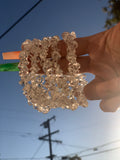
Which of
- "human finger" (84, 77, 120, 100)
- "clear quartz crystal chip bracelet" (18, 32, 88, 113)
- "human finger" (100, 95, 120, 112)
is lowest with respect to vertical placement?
"human finger" (100, 95, 120, 112)

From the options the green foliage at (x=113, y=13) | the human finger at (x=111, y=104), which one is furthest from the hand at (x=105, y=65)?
the green foliage at (x=113, y=13)

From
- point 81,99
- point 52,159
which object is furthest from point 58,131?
point 81,99

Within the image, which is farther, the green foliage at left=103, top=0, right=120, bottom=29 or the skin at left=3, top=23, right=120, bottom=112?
the green foliage at left=103, top=0, right=120, bottom=29

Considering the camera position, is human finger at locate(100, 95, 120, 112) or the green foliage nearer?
human finger at locate(100, 95, 120, 112)

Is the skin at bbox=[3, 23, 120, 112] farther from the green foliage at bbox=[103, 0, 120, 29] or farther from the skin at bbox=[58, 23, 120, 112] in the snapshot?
the green foliage at bbox=[103, 0, 120, 29]

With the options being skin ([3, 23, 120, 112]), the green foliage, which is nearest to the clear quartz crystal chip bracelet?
skin ([3, 23, 120, 112])

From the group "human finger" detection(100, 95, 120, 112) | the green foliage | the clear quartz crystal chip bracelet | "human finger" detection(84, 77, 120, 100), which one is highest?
the green foliage

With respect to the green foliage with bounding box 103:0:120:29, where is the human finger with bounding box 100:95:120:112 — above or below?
below

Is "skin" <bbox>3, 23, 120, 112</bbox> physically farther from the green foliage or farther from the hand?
the green foliage
